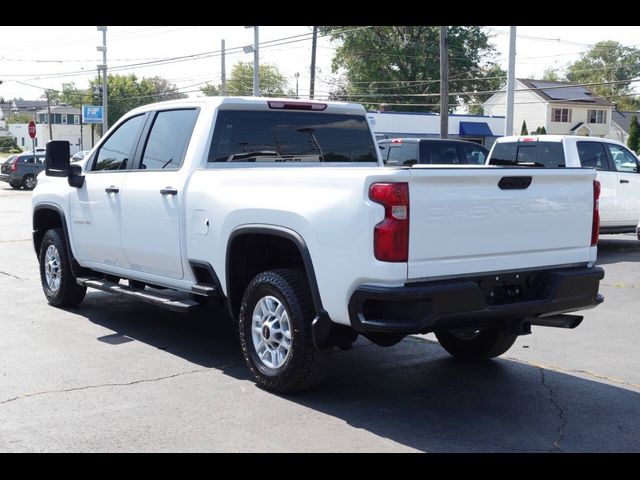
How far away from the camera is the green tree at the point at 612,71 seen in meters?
104

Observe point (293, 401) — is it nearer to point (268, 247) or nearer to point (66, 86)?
point (268, 247)

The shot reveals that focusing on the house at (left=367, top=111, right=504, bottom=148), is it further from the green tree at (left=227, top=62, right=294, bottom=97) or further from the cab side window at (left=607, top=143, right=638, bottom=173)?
the green tree at (left=227, top=62, right=294, bottom=97)

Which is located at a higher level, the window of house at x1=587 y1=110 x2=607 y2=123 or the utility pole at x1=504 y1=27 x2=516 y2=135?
the window of house at x1=587 y1=110 x2=607 y2=123

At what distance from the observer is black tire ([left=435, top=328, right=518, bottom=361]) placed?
20.5ft

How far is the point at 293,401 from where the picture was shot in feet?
17.7

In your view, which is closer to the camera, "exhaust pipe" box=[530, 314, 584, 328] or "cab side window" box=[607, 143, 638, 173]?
"exhaust pipe" box=[530, 314, 584, 328]

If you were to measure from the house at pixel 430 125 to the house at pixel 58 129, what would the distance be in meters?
63.4

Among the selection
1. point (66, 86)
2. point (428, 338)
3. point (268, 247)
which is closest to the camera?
point (268, 247)

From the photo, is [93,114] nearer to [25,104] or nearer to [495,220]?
[495,220]

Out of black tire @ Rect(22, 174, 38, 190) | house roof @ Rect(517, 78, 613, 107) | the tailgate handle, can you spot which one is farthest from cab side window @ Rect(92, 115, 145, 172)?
house roof @ Rect(517, 78, 613, 107)

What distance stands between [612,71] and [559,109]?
149 feet
